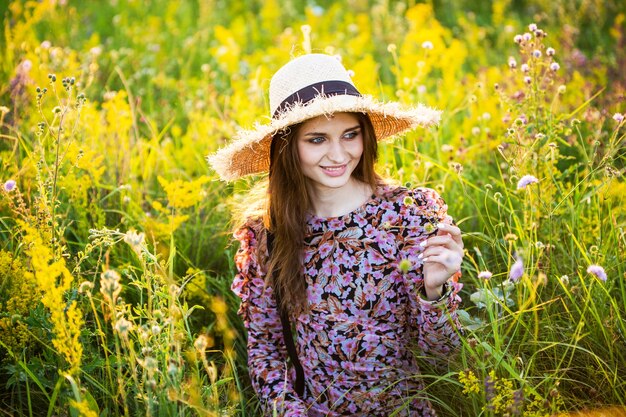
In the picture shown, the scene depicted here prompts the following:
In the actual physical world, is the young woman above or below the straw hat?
below

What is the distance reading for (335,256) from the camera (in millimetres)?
2244

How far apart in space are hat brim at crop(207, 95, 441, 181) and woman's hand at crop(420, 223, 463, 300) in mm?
515

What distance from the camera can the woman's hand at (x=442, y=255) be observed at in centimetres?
185

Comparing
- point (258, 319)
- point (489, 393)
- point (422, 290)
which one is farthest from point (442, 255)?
point (258, 319)

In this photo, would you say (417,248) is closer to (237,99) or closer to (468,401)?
(468,401)

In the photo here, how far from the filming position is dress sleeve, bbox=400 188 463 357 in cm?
200

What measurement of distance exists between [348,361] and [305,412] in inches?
9.6

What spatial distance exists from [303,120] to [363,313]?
2.35ft

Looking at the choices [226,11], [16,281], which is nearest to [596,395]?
[16,281]

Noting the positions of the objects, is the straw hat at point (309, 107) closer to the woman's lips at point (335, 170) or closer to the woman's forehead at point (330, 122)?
the woman's forehead at point (330, 122)

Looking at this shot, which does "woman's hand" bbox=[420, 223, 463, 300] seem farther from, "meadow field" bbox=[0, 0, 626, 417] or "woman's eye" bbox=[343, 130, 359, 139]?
"woman's eye" bbox=[343, 130, 359, 139]

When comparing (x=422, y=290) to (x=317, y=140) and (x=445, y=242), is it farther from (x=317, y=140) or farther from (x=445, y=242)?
(x=317, y=140)

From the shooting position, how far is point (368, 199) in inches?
90.3

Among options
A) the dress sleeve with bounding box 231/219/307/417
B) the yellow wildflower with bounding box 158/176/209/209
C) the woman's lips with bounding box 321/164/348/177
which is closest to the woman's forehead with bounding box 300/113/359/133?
the woman's lips with bounding box 321/164/348/177
